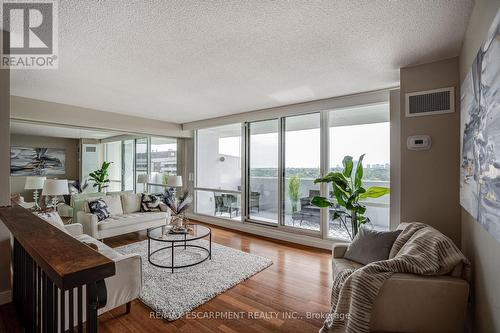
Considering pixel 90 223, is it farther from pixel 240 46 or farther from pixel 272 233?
pixel 240 46

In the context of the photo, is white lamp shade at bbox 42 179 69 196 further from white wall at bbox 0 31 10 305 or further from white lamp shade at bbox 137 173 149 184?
white lamp shade at bbox 137 173 149 184

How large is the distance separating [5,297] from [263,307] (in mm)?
2410

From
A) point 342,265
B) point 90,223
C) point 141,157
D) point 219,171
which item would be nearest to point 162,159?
point 141,157

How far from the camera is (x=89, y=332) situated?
0.82m

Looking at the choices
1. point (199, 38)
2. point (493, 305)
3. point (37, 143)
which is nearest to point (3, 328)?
point (199, 38)

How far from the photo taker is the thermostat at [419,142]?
2443 millimetres

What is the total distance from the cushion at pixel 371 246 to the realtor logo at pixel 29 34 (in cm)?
310

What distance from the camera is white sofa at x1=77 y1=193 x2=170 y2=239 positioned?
12.2 feet

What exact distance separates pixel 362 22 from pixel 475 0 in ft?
2.19

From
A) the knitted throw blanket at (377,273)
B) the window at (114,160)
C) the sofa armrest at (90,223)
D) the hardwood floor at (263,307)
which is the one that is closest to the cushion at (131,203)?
the sofa armrest at (90,223)

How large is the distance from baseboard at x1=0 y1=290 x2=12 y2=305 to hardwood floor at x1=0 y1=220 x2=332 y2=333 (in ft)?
0.29

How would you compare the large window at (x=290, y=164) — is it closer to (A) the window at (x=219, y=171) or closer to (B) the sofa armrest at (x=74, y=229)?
(A) the window at (x=219, y=171)

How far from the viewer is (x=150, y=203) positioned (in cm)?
476

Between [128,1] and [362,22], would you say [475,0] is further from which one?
[128,1]
